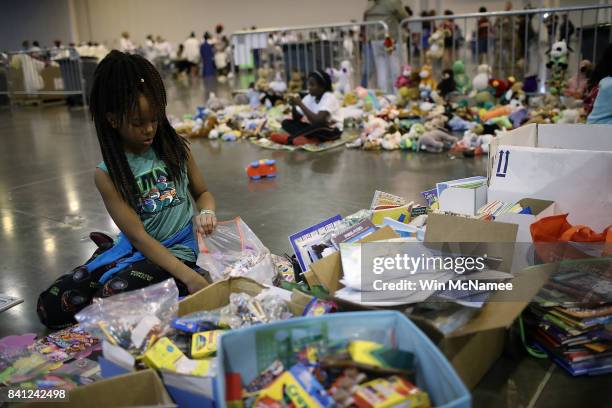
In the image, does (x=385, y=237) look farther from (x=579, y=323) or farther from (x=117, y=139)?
(x=117, y=139)

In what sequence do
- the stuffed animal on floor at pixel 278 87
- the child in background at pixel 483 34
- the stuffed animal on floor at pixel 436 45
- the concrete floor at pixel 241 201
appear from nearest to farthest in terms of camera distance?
the concrete floor at pixel 241 201 < the stuffed animal on floor at pixel 436 45 < the stuffed animal on floor at pixel 278 87 < the child in background at pixel 483 34

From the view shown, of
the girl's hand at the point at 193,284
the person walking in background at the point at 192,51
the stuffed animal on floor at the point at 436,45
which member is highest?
the person walking in background at the point at 192,51

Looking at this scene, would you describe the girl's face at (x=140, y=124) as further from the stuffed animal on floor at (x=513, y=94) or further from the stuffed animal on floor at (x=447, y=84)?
the stuffed animal on floor at (x=447, y=84)

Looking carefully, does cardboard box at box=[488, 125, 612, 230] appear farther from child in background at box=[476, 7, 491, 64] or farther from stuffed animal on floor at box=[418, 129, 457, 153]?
child in background at box=[476, 7, 491, 64]

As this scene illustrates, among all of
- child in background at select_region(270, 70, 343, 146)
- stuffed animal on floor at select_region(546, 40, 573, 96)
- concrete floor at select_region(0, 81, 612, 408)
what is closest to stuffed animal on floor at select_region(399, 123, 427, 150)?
concrete floor at select_region(0, 81, 612, 408)

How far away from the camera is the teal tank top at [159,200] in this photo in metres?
2.26

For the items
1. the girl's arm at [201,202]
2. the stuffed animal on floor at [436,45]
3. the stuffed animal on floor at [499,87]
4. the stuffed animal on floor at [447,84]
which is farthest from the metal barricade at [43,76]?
the girl's arm at [201,202]

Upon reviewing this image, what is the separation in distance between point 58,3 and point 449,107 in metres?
23.3

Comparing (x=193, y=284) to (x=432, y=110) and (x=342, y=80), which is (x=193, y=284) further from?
(x=342, y=80)

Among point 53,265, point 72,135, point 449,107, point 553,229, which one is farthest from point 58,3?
point 553,229

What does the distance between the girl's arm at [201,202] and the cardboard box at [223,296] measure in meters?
0.44

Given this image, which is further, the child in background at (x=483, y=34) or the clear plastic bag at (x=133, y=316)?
the child in background at (x=483, y=34)

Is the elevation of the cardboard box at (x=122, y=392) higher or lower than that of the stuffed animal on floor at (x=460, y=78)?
lower

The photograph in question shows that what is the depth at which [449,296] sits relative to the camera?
1752 millimetres
